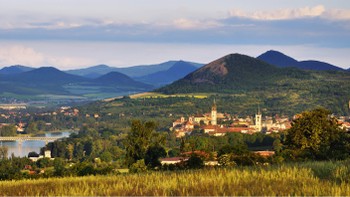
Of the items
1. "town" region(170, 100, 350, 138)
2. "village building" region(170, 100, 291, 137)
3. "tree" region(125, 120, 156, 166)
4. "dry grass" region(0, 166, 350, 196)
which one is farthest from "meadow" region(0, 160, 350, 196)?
"town" region(170, 100, 350, 138)

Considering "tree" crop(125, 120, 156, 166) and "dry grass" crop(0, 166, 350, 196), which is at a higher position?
"dry grass" crop(0, 166, 350, 196)

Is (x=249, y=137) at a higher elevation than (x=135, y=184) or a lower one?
lower

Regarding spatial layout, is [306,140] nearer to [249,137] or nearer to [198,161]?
[198,161]

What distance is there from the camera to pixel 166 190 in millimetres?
14180

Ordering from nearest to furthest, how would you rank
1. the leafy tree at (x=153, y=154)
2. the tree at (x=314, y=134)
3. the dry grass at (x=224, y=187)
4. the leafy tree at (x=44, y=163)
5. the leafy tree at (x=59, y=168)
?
the dry grass at (x=224, y=187) < the leafy tree at (x=59, y=168) < the tree at (x=314, y=134) < the leafy tree at (x=153, y=154) < the leafy tree at (x=44, y=163)

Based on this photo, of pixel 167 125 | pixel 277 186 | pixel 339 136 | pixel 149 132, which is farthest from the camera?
pixel 167 125

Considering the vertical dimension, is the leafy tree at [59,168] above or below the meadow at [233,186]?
below

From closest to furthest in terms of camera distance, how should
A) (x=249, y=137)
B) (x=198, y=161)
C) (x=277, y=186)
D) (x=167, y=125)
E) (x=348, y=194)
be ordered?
(x=348, y=194)
(x=277, y=186)
(x=198, y=161)
(x=249, y=137)
(x=167, y=125)

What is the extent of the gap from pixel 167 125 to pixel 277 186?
7004 inches

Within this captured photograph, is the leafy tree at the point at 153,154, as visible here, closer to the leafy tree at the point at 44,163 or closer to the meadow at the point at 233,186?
the meadow at the point at 233,186

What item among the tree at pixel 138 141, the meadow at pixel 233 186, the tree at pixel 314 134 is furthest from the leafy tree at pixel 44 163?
the meadow at pixel 233 186

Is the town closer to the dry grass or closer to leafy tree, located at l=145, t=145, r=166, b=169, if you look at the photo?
leafy tree, located at l=145, t=145, r=166, b=169

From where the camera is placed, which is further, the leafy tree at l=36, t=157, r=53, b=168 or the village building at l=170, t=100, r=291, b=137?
the village building at l=170, t=100, r=291, b=137

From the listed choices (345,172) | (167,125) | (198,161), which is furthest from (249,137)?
(345,172)
